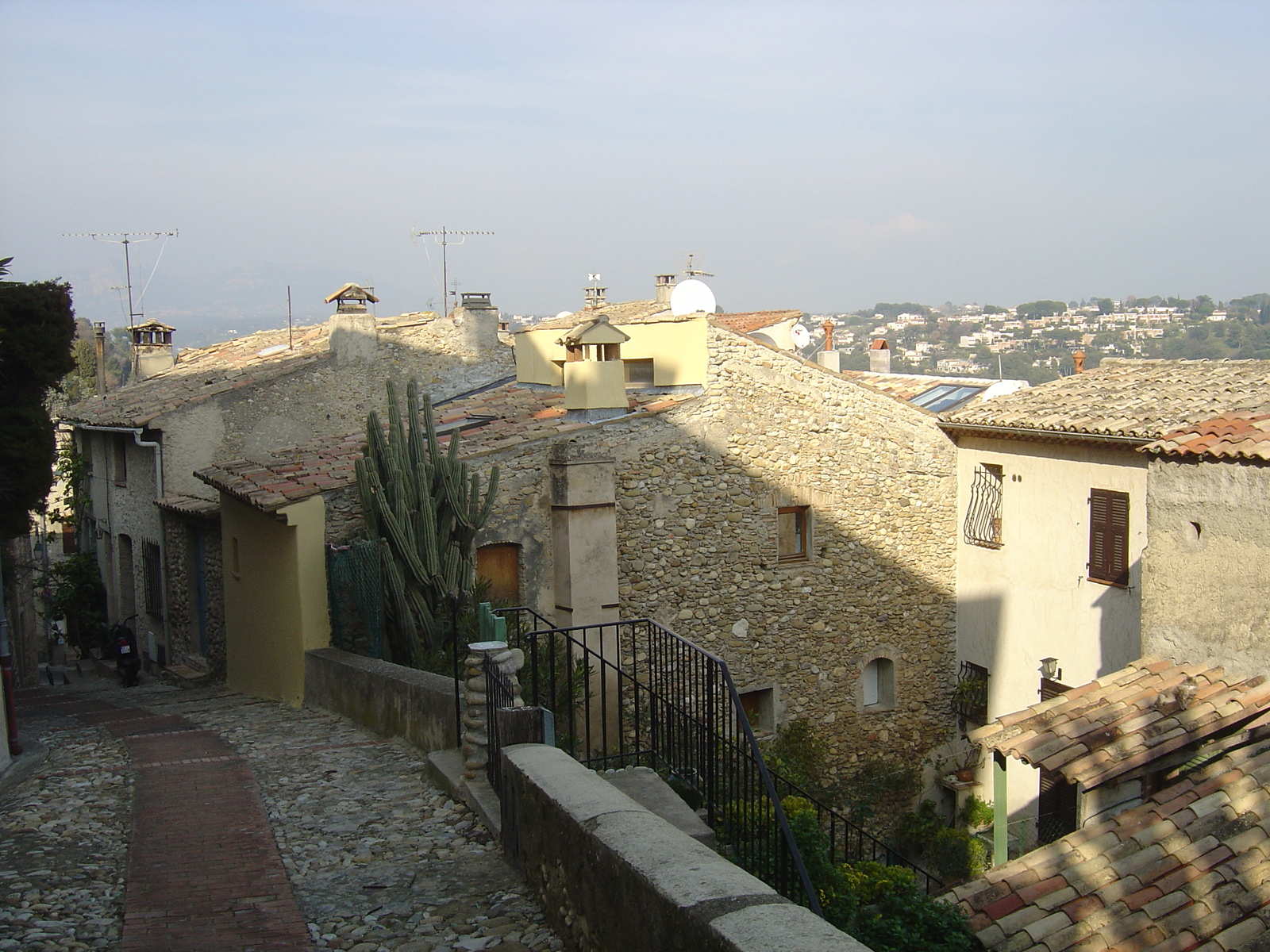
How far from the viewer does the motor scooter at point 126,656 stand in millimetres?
18391

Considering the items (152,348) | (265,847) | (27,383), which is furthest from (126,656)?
(265,847)

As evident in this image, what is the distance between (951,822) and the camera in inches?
634

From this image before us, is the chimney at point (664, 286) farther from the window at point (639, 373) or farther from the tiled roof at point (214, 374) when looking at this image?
the window at point (639, 373)

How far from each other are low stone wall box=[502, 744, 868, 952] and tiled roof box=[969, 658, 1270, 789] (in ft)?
15.2

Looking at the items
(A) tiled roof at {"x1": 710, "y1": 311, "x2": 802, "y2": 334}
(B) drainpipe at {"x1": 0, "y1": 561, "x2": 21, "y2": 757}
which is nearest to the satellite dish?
(A) tiled roof at {"x1": 710, "y1": 311, "x2": 802, "y2": 334}

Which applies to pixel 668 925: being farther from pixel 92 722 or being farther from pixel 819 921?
pixel 92 722

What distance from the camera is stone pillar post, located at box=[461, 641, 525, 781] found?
6.30 m

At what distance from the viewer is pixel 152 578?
1938 cm

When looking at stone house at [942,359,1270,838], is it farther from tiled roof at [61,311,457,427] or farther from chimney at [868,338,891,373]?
chimney at [868,338,891,373]

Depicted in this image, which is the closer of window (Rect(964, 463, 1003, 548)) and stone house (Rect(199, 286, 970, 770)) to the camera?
stone house (Rect(199, 286, 970, 770))

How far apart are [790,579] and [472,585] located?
17.5 ft

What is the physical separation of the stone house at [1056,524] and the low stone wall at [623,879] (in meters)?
8.98

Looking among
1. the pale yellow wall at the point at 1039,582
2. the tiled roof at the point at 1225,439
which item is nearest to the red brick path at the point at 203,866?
the tiled roof at the point at 1225,439

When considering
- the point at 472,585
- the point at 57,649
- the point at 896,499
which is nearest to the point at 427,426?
the point at 472,585
